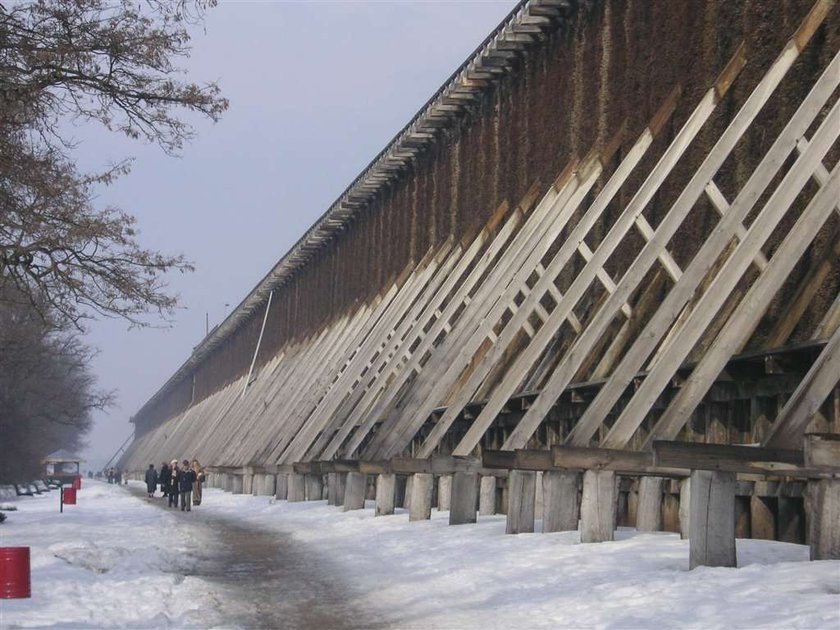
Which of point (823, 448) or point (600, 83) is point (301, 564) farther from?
point (600, 83)

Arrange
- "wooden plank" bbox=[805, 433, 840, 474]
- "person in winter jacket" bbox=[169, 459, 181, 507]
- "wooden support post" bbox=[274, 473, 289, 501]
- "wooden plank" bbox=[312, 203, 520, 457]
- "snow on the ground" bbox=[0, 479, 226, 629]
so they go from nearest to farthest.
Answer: "wooden plank" bbox=[805, 433, 840, 474], "snow on the ground" bbox=[0, 479, 226, 629], "wooden plank" bbox=[312, 203, 520, 457], "wooden support post" bbox=[274, 473, 289, 501], "person in winter jacket" bbox=[169, 459, 181, 507]

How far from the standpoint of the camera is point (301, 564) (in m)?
18.2

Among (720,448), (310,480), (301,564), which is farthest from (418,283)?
(720,448)

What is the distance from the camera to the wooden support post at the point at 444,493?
2491cm

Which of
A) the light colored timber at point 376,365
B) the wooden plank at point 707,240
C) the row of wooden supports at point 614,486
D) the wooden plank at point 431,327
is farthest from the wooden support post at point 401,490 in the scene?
the wooden plank at point 707,240

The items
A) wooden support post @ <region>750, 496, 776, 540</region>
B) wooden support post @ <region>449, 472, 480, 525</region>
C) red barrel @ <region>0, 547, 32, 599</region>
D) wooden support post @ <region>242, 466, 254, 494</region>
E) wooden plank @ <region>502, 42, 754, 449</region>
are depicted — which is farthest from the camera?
wooden support post @ <region>242, 466, 254, 494</region>

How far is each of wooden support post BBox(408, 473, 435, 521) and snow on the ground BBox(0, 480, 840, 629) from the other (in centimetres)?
61

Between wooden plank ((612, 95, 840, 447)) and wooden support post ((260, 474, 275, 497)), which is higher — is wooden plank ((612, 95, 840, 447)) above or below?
above

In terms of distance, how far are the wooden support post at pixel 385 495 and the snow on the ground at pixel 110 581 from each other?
10.8ft

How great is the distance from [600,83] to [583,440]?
11.2m

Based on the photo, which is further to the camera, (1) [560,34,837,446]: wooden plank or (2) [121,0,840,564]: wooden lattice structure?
(1) [560,34,837,446]: wooden plank

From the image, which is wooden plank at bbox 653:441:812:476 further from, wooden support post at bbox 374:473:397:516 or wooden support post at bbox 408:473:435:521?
wooden support post at bbox 374:473:397:516

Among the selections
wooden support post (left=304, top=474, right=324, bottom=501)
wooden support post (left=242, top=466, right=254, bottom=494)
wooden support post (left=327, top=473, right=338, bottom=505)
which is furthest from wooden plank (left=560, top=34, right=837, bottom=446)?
Answer: wooden support post (left=242, top=466, right=254, bottom=494)

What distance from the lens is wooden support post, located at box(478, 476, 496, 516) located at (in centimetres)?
2259
